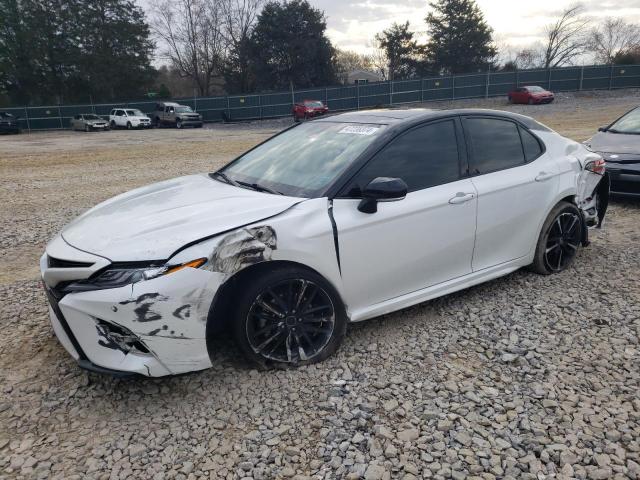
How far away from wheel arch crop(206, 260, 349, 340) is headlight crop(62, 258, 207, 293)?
0.30 metres

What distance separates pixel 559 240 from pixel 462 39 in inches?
2000

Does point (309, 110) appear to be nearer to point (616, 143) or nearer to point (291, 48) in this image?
point (291, 48)

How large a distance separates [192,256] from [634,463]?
2.49 m

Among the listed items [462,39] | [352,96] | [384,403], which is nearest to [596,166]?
[384,403]

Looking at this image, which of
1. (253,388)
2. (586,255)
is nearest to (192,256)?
(253,388)

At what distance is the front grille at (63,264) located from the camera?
2.74 meters

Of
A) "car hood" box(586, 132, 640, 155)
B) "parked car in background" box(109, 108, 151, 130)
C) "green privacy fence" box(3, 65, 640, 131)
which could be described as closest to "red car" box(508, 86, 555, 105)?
"green privacy fence" box(3, 65, 640, 131)

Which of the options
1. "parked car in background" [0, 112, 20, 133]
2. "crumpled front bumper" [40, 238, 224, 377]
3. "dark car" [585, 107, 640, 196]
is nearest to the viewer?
"crumpled front bumper" [40, 238, 224, 377]

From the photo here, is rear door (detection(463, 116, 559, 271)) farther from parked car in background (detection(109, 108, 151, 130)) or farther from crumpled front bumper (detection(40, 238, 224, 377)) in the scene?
parked car in background (detection(109, 108, 151, 130))

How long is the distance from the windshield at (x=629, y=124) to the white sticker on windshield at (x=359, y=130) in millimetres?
5617

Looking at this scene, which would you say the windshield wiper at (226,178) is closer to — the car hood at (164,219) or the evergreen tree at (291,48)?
the car hood at (164,219)

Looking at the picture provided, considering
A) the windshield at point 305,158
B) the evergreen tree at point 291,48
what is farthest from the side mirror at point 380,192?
the evergreen tree at point 291,48

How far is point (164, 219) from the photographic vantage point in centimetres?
302

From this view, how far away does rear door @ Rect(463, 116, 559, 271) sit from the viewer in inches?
151
